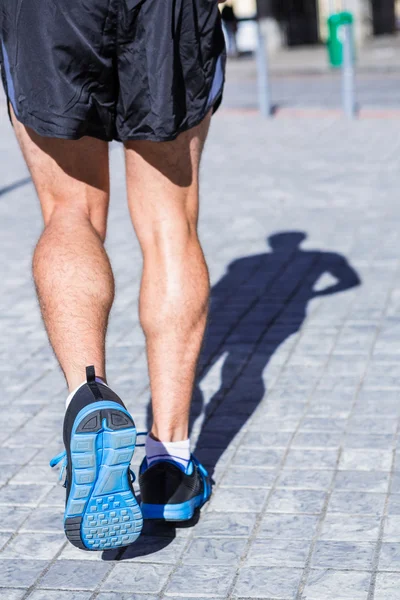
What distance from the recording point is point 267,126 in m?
12.5

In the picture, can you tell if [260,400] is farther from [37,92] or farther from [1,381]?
[37,92]

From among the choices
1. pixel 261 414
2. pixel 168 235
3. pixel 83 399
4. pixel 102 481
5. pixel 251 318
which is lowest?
pixel 251 318

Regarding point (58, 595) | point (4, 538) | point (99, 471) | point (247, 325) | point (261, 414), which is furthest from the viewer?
point (247, 325)

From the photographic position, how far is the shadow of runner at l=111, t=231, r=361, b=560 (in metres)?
3.39

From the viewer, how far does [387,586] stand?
2.42m

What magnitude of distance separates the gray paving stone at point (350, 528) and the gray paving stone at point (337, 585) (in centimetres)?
19

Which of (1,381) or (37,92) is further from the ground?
(37,92)

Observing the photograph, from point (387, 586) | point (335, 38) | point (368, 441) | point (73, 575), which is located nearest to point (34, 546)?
point (73, 575)

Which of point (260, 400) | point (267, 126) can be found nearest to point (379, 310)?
point (260, 400)

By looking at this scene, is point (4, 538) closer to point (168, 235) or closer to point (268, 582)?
point (268, 582)

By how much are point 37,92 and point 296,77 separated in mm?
19238

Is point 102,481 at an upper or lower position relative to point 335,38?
upper

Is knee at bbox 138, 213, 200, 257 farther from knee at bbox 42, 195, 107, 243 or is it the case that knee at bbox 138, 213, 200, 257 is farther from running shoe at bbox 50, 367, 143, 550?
running shoe at bbox 50, 367, 143, 550

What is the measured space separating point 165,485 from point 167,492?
0.7 inches
